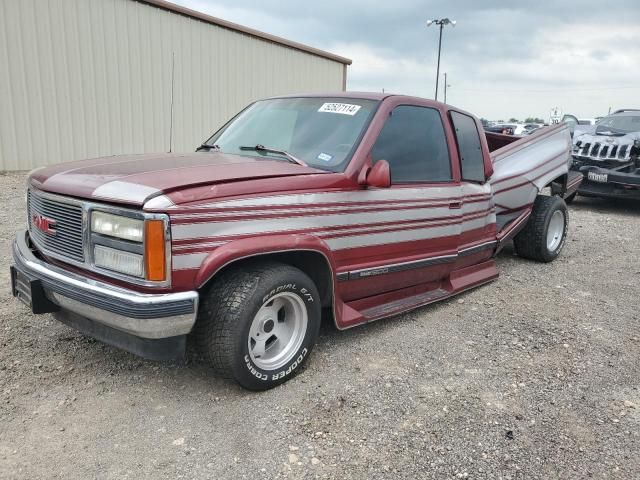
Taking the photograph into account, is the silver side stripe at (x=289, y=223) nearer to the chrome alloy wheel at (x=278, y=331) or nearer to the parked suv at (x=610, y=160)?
the chrome alloy wheel at (x=278, y=331)

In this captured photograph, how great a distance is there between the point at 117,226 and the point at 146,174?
1.11ft

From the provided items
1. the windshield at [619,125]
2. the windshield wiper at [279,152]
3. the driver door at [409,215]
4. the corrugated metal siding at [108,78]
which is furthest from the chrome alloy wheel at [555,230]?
the corrugated metal siding at [108,78]

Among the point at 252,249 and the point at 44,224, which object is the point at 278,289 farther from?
the point at 44,224

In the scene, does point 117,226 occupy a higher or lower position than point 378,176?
lower

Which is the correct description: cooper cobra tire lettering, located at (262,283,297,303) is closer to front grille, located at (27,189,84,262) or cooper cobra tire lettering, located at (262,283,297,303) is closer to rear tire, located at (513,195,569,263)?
front grille, located at (27,189,84,262)

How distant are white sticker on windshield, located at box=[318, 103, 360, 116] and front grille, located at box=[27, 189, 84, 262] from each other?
6.13 ft

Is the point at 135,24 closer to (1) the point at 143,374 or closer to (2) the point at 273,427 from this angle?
(1) the point at 143,374

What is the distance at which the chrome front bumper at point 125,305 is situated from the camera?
2.59m

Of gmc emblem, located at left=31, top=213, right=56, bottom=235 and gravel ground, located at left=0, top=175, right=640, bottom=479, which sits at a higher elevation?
gmc emblem, located at left=31, top=213, right=56, bottom=235

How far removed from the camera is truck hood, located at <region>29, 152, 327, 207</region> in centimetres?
264

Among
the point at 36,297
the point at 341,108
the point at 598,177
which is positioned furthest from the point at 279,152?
the point at 598,177

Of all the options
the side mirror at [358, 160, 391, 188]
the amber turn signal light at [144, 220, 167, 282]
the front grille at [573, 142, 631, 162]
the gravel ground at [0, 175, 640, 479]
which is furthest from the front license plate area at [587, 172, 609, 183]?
the amber turn signal light at [144, 220, 167, 282]

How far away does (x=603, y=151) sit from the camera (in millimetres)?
9977

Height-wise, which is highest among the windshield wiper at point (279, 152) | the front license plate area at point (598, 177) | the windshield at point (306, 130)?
the windshield at point (306, 130)
